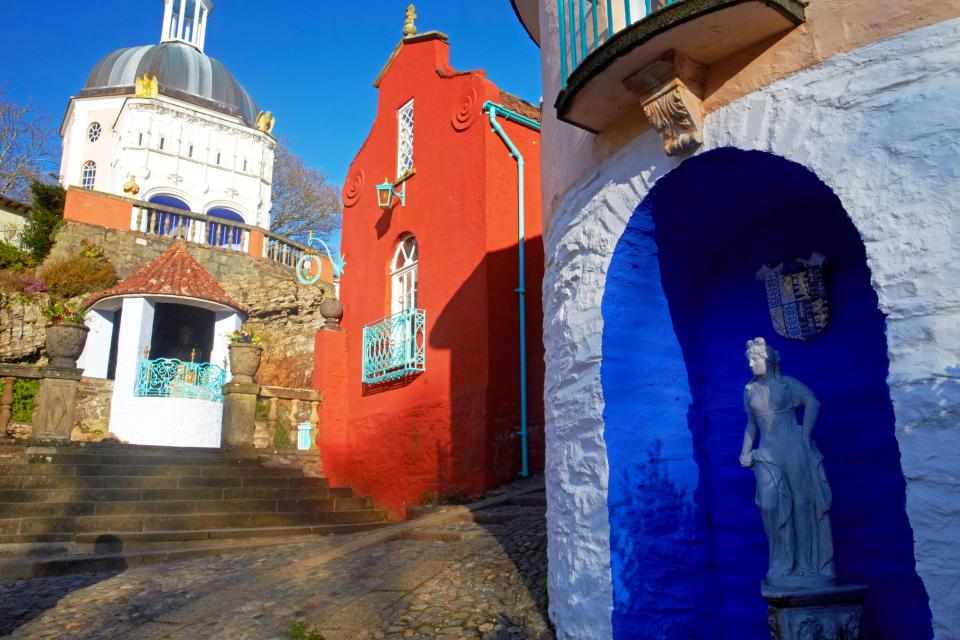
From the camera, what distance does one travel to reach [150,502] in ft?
29.6

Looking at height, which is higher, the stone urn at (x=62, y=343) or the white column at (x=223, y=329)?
the white column at (x=223, y=329)

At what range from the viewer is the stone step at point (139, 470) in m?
9.23

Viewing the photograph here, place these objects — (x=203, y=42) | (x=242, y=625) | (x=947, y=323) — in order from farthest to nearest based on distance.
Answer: (x=203, y=42) < (x=242, y=625) < (x=947, y=323)

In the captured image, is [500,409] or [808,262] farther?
[500,409]

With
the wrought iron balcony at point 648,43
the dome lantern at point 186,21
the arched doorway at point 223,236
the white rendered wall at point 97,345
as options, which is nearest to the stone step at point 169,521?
the wrought iron balcony at point 648,43

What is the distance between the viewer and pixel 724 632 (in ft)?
14.0

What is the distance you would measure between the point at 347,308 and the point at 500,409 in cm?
426

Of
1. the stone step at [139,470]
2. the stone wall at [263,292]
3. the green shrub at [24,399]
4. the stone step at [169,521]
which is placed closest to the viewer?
the stone step at [169,521]

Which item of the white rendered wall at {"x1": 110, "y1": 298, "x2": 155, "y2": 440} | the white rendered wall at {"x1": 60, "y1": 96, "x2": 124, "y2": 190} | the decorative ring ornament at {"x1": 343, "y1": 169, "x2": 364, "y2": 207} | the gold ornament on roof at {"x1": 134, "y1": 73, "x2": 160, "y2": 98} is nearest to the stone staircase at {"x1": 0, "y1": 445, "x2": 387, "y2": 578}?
the white rendered wall at {"x1": 110, "y1": 298, "x2": 155, "y2": 440}

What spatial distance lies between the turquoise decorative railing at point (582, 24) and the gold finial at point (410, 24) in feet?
24.5

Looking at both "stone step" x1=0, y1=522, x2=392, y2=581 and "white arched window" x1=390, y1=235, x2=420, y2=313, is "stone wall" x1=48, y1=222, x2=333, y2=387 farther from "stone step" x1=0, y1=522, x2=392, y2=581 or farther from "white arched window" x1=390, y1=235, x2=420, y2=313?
"stone step" x1=0, y1=522, x2=392, y2=581

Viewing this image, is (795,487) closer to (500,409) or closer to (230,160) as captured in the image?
(500,409)

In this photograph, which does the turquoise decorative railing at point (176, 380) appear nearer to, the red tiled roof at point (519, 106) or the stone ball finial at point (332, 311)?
the stone ball finial at point (332, 311)

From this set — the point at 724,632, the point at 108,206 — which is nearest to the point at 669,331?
the point at 724,632
